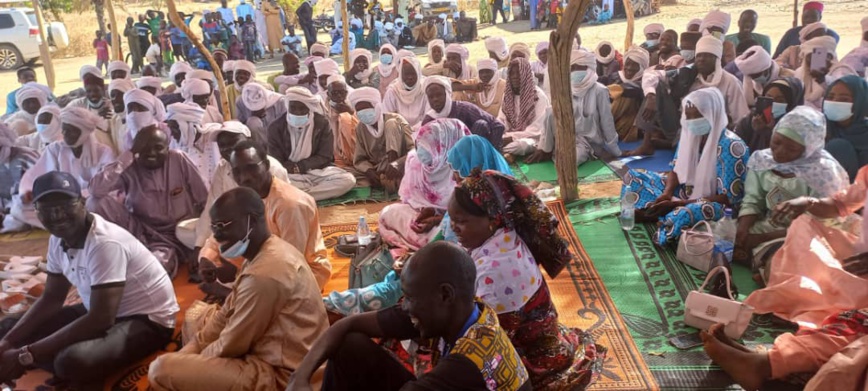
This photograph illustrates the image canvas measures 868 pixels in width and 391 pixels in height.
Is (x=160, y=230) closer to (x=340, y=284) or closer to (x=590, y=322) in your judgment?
(x=340, y=284)

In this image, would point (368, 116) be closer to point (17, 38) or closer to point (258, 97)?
point (258, 97)

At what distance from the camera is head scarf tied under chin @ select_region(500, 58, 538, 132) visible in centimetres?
722

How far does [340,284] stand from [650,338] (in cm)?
202

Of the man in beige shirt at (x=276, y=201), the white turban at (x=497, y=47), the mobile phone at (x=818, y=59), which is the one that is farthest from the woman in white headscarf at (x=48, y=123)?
the mobile phone at (x=818, y=59)

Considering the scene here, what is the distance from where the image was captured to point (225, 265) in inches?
146

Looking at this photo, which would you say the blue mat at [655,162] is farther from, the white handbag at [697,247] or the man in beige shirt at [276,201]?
the man in beige shirt at [276,201]

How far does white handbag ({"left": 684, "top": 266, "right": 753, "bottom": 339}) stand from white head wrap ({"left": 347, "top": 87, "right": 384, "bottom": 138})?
3.71m

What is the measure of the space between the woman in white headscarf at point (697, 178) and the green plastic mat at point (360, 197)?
7.21 feet

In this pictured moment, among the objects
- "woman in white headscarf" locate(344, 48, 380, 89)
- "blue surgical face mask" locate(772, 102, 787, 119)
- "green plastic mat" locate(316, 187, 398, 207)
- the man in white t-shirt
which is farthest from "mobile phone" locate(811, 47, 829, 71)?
the man in white t-shirt

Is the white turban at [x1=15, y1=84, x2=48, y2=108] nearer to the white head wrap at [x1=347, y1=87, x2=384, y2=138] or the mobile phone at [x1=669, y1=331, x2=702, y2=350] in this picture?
the white head wrap at [x1=347, y1=87, x2=384, y2=138]

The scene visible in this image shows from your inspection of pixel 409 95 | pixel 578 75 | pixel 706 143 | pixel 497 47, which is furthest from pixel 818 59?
pixel 409 95

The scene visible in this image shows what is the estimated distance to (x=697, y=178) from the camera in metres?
4.80

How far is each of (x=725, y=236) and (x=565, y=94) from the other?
1.83m

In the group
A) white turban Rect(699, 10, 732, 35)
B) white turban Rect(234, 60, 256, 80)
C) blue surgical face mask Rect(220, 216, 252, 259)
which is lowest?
blue surgical face mask Rect(220, 216, 252, 259)
